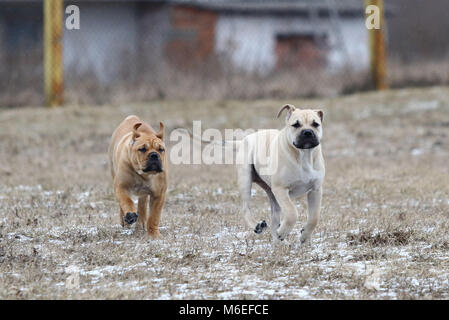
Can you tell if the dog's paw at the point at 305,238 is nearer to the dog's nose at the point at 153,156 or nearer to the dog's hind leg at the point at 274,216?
the dog's hind leg at the point at 274,216

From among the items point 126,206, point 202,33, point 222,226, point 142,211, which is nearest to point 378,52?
point 202,33

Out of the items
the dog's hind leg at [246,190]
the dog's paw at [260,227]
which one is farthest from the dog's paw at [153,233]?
the dog's paw at [260,227]

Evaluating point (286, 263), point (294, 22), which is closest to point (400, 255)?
point (286, 263)

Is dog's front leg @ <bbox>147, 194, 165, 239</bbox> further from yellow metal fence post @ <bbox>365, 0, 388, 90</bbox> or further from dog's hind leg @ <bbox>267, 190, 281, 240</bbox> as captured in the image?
yellow metal fence post @ <bbox>365, 0, 388, 90</bbox>

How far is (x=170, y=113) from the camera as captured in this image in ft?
42.1

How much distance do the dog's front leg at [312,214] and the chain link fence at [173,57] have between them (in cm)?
860

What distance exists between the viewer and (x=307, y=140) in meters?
5.41

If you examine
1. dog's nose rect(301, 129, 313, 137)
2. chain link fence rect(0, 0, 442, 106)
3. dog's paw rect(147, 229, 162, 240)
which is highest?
chain link fence rect(0, 0, 442, 106)

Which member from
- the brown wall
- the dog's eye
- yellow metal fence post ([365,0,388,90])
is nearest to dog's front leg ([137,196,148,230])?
the dog's eye

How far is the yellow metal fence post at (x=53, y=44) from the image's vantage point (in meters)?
12.8

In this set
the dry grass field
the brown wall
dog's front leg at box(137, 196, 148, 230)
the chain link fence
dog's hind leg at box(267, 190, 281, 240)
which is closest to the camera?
→ the dry grass field

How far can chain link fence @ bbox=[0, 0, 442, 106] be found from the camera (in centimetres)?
1404

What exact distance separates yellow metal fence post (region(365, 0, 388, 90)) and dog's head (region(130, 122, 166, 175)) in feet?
27.7

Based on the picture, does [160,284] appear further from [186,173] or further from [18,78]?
[18,78]
